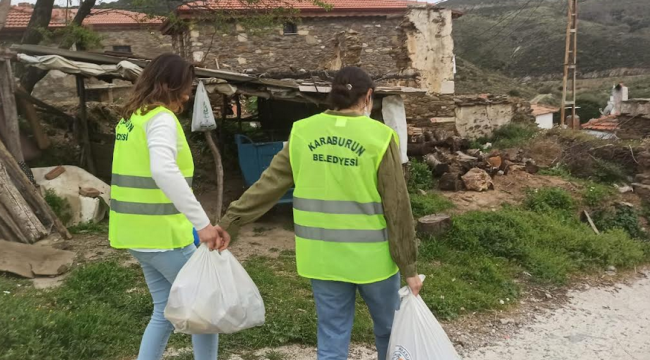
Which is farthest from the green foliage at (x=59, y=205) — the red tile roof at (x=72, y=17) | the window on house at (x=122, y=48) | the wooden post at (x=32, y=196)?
the window on house at (x=122, y=48)

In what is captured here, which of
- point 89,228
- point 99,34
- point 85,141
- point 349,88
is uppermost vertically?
A: point 99,34

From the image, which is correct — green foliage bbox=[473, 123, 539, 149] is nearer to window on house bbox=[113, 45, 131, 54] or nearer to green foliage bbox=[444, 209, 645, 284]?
green foliage bbox=[444, 209, 645, 284]

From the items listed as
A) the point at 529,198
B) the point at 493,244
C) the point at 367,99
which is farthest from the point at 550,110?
the point at 367,99

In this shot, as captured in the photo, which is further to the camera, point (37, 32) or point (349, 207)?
point (37, 32)

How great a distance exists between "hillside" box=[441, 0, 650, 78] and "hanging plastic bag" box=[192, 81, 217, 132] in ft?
106

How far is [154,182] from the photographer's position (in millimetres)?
2359

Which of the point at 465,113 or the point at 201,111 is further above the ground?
the point at 201,111

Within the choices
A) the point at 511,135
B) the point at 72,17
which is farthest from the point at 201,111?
the point at 511,135

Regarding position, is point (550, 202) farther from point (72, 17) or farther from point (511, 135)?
point (72, 17)

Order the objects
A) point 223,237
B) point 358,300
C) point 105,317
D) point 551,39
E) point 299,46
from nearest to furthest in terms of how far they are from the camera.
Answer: point 223,237
point 105,317
point 358,300
point 299,46
point 551,39

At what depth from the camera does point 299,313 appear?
4203 mm

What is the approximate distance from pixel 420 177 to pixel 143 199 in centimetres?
704

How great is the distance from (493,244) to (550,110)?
1627 centimetres

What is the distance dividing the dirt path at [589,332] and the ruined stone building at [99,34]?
6381 millimetres
